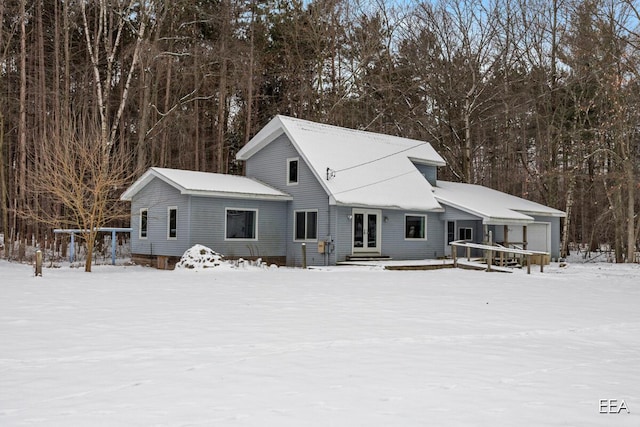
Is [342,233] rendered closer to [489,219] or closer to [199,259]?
[199,259]

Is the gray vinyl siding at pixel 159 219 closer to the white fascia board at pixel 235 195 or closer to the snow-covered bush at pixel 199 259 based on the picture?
the white fascia board at pixel 235 195

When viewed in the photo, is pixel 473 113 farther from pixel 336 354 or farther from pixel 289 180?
pixel 336 354

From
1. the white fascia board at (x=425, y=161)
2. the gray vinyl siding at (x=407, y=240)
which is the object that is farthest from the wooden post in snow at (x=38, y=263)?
the white fascia board at (x=425, y=161)

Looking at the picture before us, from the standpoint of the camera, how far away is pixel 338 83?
111 ft

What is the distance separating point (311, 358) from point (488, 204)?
67.9 ft

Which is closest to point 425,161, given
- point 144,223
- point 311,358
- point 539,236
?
point 539,236

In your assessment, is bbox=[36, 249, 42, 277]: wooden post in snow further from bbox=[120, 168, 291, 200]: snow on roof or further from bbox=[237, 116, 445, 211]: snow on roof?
bbox=[237, 116, 445, 211]: snow on roof

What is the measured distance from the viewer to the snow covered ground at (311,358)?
4852 millimetres

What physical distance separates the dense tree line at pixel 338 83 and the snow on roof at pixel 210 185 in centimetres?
422

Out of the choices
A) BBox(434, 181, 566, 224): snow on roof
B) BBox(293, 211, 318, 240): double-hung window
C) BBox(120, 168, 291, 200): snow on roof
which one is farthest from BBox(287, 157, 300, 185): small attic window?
BBox(434, 181, 566, 224): snow on roof

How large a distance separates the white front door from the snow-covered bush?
5381mm

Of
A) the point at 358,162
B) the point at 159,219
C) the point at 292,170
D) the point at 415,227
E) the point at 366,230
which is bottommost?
the point at 366,230

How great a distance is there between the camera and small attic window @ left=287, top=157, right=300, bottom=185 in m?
23.7

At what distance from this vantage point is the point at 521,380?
19.6 feet
